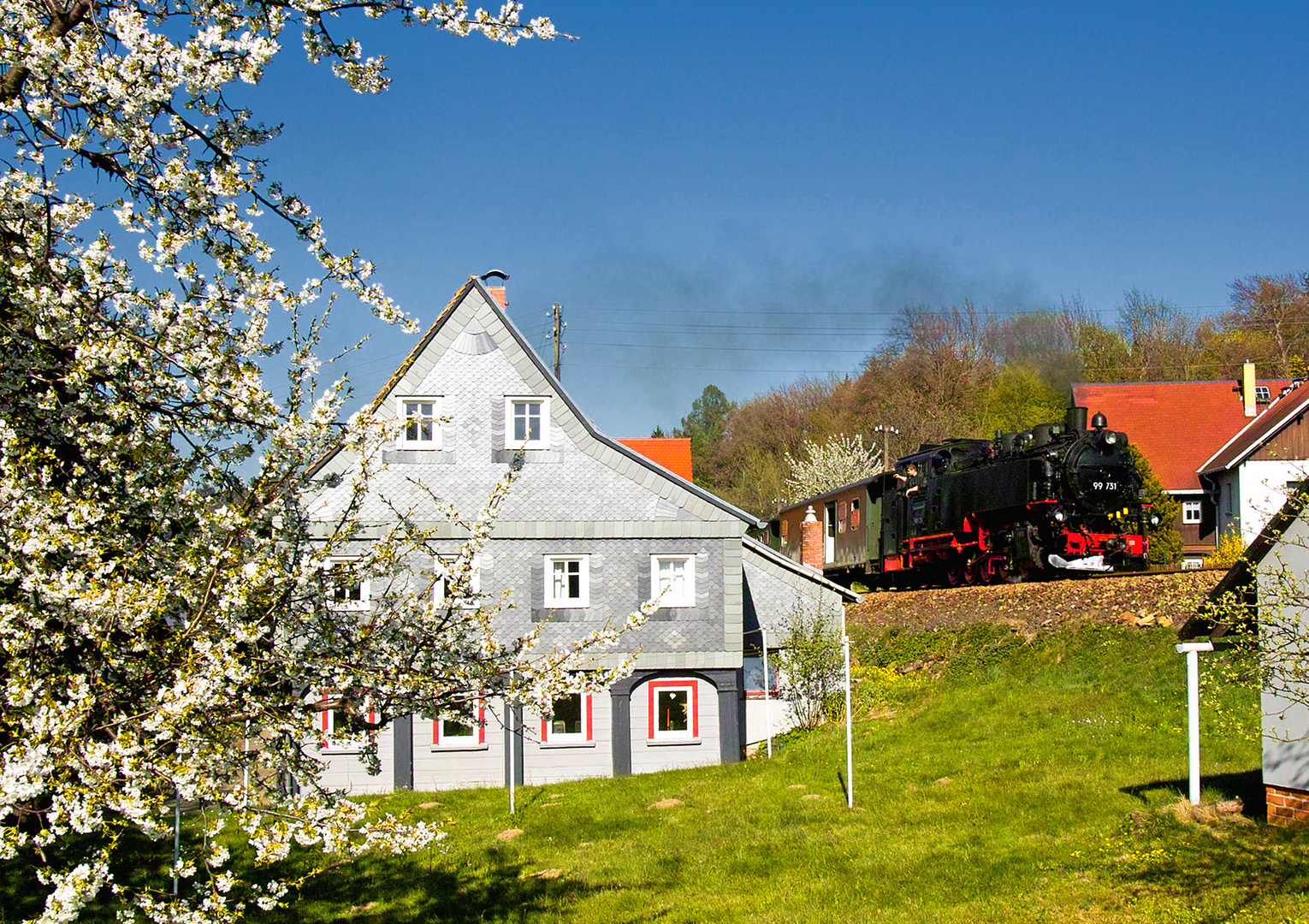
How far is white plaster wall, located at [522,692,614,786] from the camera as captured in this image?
73.4 feet

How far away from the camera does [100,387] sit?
6.47m

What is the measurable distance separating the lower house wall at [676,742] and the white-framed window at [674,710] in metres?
0.03

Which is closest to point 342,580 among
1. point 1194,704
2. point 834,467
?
point 1194,704

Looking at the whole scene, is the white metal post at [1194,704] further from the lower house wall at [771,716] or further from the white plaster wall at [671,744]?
the lower house wall at [771,716]

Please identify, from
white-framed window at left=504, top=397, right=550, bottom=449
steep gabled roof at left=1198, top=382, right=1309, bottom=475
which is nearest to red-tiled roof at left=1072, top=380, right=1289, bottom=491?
steep gabled roof at left=1198, top=382, right=1309, bottom=475

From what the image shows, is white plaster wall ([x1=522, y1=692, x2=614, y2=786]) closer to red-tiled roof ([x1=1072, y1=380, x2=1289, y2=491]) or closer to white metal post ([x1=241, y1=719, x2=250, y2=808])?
white metal post ([x1=241, y1=719, x2=250, y2=808])

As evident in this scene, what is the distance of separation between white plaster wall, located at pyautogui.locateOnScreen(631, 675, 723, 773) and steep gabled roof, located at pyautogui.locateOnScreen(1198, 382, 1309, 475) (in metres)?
25.5

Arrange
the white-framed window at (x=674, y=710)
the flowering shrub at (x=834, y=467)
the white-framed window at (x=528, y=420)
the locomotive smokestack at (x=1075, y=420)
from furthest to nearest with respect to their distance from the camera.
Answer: the flowering shrub at (x=834, y=467), the locomotive smokestack at (x=1075, y=420), the white-framed window at (x=528, y=420), the white-framed window at (x=674, y=710)

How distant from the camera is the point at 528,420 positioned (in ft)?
75.6

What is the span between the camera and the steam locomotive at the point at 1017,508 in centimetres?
2680

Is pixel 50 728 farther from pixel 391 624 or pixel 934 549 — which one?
pixel 934 549

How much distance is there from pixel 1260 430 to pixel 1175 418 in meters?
5.91

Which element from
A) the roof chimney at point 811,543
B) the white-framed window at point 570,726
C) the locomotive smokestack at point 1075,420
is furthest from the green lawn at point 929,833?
the roof chimney at point 811,543

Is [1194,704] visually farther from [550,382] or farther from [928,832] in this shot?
[550,382]
